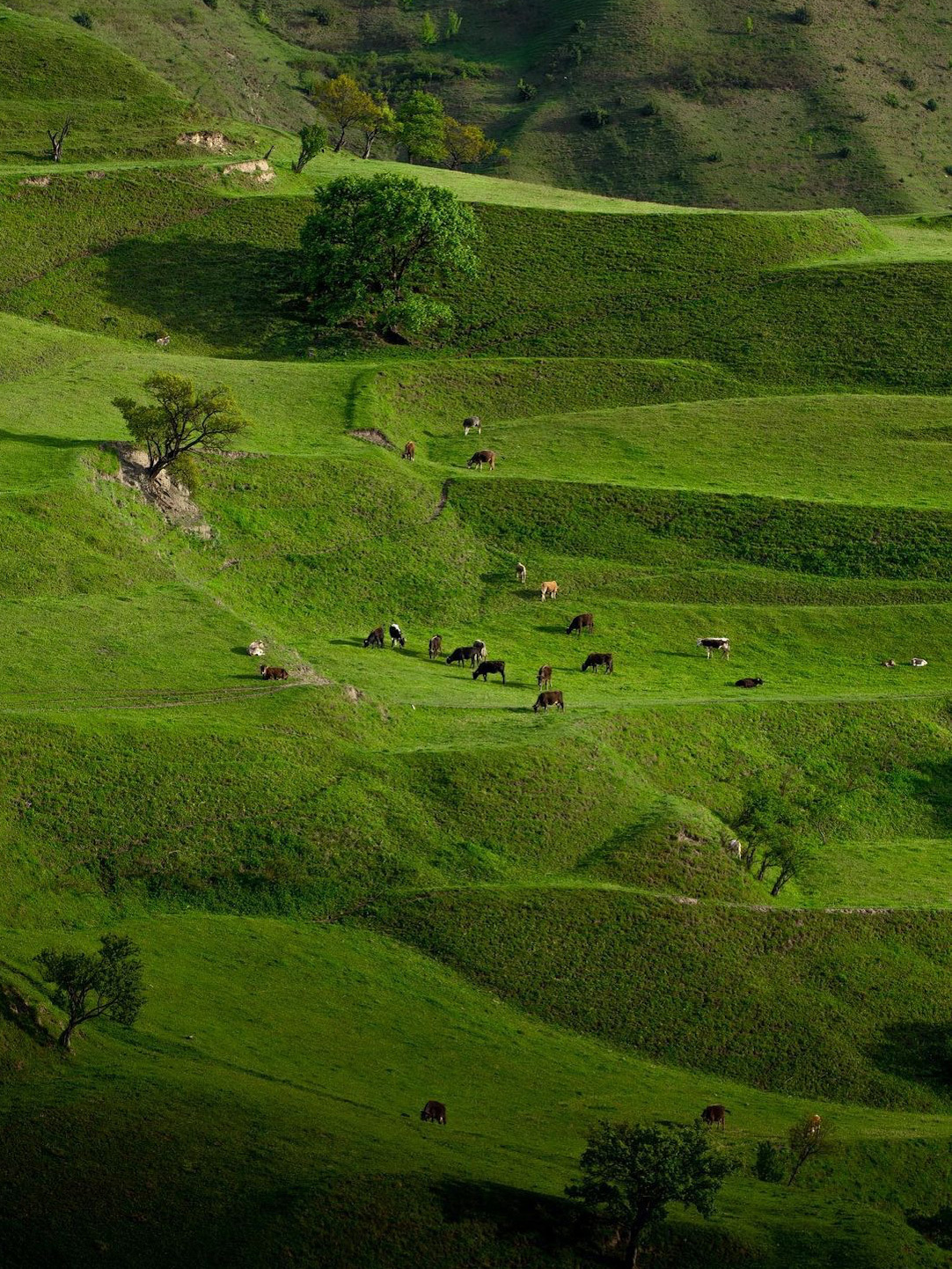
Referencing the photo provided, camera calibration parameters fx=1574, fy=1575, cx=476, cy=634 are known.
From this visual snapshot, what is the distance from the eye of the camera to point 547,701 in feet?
235

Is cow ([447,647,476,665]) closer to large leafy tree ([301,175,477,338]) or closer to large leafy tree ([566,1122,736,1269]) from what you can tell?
large leafy tree ([566,1122,736,1269])

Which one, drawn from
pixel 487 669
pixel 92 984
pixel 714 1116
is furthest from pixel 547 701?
pixel 92 984

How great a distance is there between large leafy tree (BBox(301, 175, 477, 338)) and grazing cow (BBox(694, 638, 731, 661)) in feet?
155

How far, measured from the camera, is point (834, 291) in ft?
438

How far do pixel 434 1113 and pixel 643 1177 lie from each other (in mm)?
7454

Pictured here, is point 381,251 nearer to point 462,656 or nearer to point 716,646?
point 716,646

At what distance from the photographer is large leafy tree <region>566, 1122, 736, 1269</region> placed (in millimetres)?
38125

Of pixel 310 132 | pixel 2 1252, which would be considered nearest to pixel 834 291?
pixel 310 132

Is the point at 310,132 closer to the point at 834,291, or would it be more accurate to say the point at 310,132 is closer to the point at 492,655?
the point at 834,291

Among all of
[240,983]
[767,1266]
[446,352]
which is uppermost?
[767,1266]

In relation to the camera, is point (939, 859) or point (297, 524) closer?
point (939, 859)

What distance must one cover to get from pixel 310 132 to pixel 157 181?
56.7 feet

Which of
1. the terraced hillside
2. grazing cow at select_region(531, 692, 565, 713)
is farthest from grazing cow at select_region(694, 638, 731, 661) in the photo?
grazing cow at select_region(531, 692, 565, 713)

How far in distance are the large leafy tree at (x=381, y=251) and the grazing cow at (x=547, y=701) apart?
5717 cm
